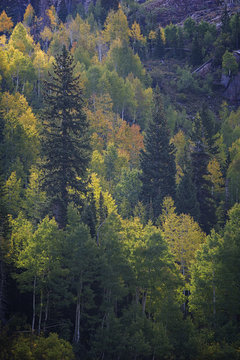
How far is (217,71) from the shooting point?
98750 millimetres

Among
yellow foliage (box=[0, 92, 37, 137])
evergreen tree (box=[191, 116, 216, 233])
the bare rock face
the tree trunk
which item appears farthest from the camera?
the bare rock face

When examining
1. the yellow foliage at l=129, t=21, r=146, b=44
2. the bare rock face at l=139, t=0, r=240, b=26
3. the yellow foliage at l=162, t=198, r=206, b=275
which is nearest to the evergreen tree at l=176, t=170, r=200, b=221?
the yellow foliage at l=162, t=198, r=206, b=275

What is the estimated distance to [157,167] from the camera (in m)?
51.6

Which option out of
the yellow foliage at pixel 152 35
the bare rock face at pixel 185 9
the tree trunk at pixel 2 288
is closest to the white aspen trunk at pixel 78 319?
the tree trunk at pixel 2 288

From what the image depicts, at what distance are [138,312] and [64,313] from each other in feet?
20.9

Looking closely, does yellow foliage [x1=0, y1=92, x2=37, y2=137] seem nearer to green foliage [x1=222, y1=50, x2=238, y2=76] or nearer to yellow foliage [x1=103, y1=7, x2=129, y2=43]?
yellow foliage [x1=103, y1=7, x2=129, y2=43]

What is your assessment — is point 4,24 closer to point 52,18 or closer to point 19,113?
point 52,18

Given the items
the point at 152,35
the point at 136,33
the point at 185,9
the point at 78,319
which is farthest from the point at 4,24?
the point at 78,319

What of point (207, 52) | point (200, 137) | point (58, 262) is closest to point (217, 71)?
point (207, 52)

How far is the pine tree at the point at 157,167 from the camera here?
49.6 m

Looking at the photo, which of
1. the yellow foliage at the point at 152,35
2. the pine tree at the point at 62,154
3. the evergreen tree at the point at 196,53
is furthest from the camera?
the yellow foliage at the point at 152,35

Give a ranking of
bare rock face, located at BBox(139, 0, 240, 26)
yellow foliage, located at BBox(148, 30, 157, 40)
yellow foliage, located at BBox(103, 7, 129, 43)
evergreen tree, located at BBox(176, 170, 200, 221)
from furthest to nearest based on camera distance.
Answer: bare rock face, located at BBox(139, 0, 240, 26) < yellow foliage, located at BBox(148, 30, 157, 40) < yellow foliage, located at BBox(103, 7, 129, 43) < evergreen tree, located at BBox(176, 170, 200, 221)

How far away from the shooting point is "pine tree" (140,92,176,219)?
1953 inches

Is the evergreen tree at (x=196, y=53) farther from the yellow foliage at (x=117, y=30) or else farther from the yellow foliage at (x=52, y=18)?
the yellow foliage at (x=52, y=18)
